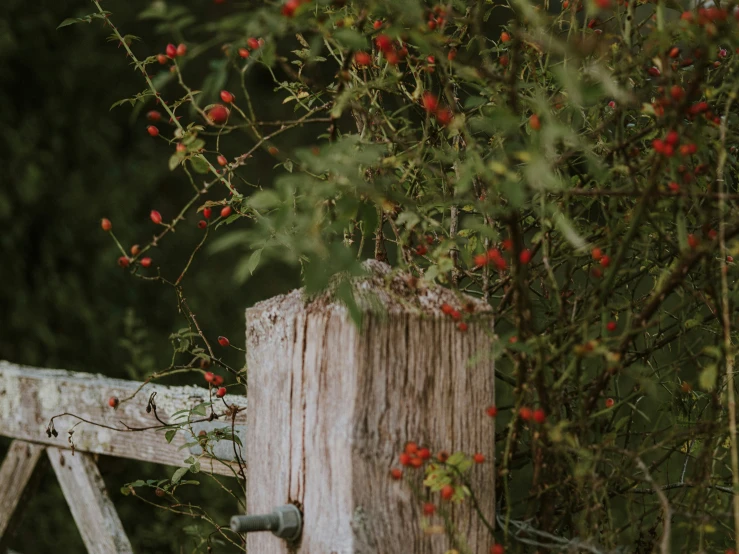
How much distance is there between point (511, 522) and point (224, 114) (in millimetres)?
626

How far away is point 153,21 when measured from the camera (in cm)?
395

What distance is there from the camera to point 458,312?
979 mm

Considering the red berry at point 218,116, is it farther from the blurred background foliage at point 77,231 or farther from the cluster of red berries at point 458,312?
the blurred background foliage at point 77,231

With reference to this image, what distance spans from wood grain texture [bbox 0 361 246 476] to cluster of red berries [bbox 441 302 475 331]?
25.5 inches

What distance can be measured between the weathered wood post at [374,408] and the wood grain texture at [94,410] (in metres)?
0.47

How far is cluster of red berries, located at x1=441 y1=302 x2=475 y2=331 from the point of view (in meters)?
0.96

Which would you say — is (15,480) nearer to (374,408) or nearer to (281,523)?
(281,523)

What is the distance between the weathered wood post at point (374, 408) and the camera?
0.95 m

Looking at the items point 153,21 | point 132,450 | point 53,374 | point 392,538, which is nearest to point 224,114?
point 392,538

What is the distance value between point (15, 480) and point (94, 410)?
52 cm

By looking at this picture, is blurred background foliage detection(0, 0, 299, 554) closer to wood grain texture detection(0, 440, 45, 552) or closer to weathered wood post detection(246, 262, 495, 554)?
wood grain texture detection(0, 440, 45, 552)

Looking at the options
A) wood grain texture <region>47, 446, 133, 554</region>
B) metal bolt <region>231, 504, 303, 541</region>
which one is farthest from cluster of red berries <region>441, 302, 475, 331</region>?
wood grain texture <region>47, 446, 133, 554</region>

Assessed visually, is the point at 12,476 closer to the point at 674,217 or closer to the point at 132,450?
the point at 132,450

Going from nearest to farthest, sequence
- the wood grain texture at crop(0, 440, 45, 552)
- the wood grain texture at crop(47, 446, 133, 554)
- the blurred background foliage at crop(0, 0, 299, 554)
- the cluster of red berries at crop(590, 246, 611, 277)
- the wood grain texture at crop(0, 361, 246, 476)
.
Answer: the cluster of red berries at crop(590, 246, 611, 277) < the wood grain texture at crop(0, 361, 246, 476) < the wood grain texture at crop(47, 446, 133, 554) < the wood grain texture at crop(0, 440, 45, 552) < the blurred background foliage at crop(0, 0, 299, 554)
